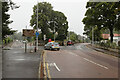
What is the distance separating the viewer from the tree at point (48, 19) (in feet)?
201

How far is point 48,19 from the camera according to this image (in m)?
61.8

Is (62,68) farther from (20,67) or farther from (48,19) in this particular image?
(48,19)

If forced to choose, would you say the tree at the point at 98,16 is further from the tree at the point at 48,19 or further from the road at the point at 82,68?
the tree at the point at 48,19

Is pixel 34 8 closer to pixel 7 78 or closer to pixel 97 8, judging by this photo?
pixel 97 8

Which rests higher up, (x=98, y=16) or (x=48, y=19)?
(x=48, y=19)

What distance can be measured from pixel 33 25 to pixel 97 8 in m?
31.4

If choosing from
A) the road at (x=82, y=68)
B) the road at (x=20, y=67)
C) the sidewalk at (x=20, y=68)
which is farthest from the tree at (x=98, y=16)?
the sidewalk at (x=20, y=68)

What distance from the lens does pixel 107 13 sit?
117 ft

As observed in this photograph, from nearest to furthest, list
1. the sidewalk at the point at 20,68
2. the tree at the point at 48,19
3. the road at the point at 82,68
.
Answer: the sidewalk at the point at 20,68, the road at the point at 82,68, the tree at the point at 48,19

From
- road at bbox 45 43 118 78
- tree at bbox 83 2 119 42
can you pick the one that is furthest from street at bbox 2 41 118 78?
tree at bbox 83 2 119 42

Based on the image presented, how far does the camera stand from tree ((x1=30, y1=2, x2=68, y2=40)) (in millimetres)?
61156

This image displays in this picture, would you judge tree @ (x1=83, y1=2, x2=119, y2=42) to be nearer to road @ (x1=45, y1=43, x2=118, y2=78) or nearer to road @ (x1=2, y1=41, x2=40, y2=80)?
road @ (x1=45, y1=43, x2=118, y2=78)

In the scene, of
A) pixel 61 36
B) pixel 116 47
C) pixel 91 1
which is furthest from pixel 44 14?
pixel 116 47

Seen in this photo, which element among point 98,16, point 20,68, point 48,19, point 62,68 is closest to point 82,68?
point 62,68
